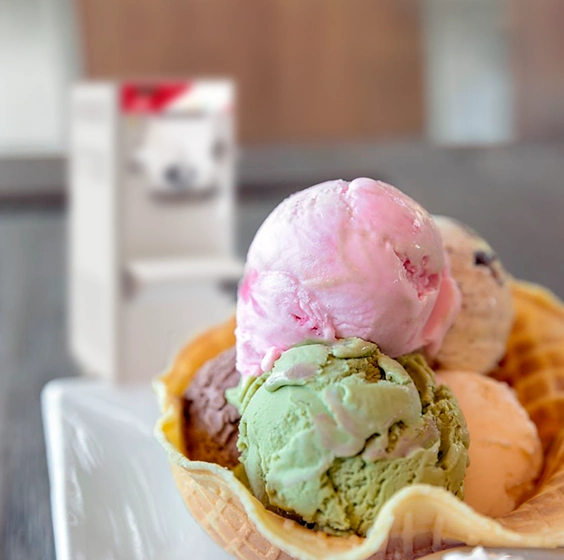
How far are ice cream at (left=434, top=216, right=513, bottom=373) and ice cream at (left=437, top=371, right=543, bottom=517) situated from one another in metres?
0.05

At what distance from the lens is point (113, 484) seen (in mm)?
1084

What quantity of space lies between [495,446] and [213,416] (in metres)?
0.36

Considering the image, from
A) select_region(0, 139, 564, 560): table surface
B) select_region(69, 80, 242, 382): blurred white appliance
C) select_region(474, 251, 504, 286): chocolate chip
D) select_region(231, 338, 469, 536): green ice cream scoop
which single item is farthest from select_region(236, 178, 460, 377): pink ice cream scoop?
select_region(69, 80, 242, 382): blurred white appliance

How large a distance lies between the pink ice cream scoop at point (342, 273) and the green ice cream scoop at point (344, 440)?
46 mm

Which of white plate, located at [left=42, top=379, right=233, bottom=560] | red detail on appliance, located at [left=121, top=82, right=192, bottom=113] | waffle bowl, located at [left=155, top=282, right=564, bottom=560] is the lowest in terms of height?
white plate, located at [left=42, top=379, right=233, bottom=560]

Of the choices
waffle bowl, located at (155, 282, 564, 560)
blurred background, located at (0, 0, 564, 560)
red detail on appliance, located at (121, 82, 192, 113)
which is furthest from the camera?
blurred background, located at (0, 0, 564, 560)

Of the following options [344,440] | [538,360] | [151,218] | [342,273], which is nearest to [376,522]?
[344,440]

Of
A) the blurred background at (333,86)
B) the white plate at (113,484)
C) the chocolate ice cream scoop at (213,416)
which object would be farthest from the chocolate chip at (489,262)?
the blurred background at (333,86)

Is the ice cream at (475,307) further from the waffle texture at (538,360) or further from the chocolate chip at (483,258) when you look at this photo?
the waffle texture at (538,360)

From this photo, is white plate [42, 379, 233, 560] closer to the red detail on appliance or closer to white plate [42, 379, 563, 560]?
white plate [42, 379, 563, 560]

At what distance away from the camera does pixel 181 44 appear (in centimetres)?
516

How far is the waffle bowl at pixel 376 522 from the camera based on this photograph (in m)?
0.72

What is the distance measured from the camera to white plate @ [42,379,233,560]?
94 cm

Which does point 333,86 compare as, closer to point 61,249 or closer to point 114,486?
point 61,249
